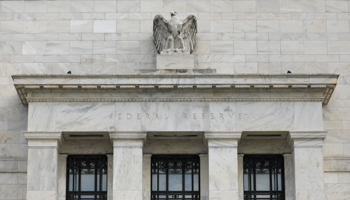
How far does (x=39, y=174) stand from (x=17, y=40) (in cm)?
695

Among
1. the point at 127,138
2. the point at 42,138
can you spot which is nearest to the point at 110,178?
the point at 127,138

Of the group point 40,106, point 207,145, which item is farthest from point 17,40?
point 207,145

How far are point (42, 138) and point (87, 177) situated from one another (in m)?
2.90

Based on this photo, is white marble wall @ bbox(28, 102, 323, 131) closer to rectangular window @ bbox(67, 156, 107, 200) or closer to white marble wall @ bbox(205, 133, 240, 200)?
white marble wall @ bbox(205, 133, 240, 200)

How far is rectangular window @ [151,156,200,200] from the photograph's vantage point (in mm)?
35188

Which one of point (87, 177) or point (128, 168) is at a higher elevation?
point (128, 168)

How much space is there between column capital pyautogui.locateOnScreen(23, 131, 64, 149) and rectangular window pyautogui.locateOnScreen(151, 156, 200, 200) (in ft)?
14.2

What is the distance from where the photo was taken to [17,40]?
37.2 meters

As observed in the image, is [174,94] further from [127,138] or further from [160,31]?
[160,31]

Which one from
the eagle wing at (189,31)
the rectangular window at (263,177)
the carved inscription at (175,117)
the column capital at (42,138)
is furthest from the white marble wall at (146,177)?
the eagle wing at (189,31)

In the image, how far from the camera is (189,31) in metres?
36.3

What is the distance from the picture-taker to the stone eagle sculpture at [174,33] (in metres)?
35.8

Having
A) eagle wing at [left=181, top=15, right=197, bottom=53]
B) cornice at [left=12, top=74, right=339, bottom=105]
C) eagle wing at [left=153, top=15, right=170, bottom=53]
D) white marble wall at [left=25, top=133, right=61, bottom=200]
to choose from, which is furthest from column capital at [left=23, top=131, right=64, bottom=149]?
eagle wing at [left=181, top=15, right=197, bottom=53]

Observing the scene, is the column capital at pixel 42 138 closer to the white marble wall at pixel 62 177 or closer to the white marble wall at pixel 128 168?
the white marble wall at pixel 62 177
